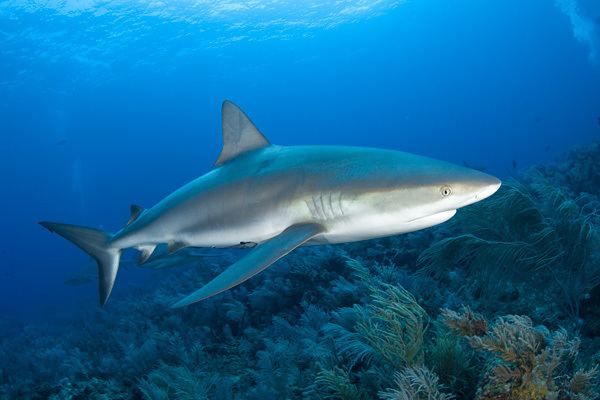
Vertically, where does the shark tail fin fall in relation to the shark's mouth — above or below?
below

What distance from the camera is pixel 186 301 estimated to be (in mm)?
2951

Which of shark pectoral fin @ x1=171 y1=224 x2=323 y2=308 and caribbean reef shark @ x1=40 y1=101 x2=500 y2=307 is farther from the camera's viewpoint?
caribbean reef shark @ x1=40 y1=101 x2=500 y2=307

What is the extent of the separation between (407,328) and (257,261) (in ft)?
4.34

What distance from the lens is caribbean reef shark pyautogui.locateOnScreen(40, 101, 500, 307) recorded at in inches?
122

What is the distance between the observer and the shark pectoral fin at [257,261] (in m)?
2.93

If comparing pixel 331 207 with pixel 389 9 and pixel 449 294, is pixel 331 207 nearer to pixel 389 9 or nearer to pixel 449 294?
pixel 449 294

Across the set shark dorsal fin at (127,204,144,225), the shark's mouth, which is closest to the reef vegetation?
the shark's mouth

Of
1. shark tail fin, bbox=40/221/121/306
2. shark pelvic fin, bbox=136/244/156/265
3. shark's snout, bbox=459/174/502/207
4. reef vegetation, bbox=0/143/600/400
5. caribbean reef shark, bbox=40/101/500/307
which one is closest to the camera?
reef vegetation, bbox=0/143/600/400

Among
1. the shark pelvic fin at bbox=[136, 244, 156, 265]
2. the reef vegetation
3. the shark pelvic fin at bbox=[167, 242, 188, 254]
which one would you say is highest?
the shark pelvic fin at bbox=[167, 242, 188, 254]

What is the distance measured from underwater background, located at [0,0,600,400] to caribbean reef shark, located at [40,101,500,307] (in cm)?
77

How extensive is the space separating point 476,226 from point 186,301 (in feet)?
14.2

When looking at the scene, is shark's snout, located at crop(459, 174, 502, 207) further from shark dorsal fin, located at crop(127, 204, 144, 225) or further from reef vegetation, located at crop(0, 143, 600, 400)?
shark dorsal fin, located at crop(127, 204, 144, 225)

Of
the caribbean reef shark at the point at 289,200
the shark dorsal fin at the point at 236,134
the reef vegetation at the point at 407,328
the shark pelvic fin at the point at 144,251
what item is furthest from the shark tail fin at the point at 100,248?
the shark dorsal fin at the point at 236,134

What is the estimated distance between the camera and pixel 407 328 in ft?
10.7
